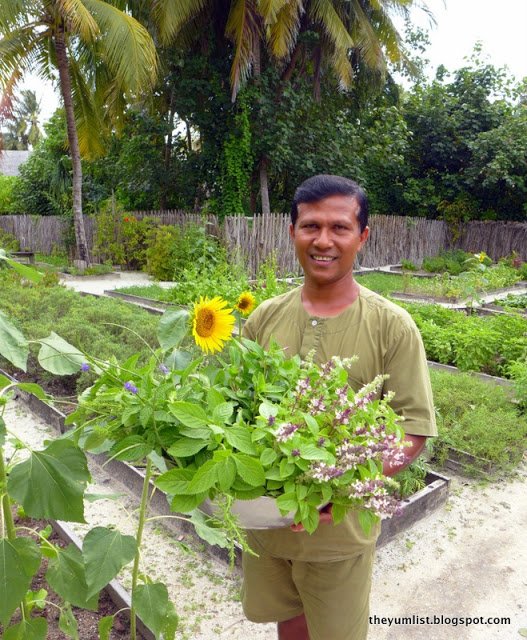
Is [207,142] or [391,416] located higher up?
[207,142]

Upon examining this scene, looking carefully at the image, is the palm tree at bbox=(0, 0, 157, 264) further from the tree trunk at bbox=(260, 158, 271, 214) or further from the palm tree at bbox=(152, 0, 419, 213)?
the tree trunk at bbox=(260, 158, 271, 214)

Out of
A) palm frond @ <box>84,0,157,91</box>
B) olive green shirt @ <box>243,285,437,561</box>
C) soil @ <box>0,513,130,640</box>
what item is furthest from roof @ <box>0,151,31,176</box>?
olive green shirt @ <box>243,285,437,561</box>

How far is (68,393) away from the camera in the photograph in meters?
5.08

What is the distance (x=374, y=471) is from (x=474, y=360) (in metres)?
5.04

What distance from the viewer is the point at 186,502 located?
3.60 feet

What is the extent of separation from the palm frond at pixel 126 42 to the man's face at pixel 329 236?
12.3m

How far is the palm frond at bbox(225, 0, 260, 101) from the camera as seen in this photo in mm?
13953

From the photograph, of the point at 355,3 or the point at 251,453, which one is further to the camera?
the point at 355,3

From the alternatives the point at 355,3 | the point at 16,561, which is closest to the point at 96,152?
the point at 355,3

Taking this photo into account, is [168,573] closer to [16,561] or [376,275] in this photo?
[16,561]

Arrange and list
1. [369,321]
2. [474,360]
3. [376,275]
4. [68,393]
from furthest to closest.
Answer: [376,275], [474,360], [68,393], [369,321]

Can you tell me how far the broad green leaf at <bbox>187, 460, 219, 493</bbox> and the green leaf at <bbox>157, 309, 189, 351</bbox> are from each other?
0.36 m

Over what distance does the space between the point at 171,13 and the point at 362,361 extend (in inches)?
565

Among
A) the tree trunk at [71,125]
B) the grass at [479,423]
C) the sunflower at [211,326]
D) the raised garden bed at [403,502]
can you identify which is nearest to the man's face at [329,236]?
the sunflower at [211,326]
